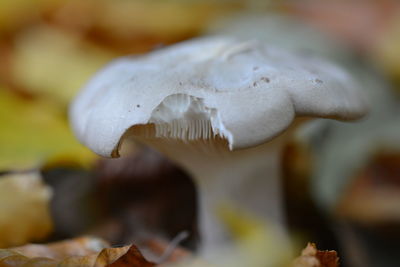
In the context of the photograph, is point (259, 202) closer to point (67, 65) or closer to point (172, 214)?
point (172, 214)

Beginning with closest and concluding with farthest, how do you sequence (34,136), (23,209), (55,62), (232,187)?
(23,209)
(232,187)
(34,136)
(55,62)

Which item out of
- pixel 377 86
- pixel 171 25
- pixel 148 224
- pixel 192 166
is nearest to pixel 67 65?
pixel 171 25

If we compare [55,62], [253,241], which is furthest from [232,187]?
[55,62]

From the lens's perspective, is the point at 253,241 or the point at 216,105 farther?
the point at 253,241

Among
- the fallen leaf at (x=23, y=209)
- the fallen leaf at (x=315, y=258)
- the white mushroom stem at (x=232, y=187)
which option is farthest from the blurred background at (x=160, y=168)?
the fallen leaf at (x=315, y=258)

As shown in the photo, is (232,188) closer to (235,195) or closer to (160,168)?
(235,195)

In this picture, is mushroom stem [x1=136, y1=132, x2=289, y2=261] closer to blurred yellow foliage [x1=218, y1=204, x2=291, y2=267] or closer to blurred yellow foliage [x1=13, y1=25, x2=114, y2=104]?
blurred yellow foliage [x1=218, y1=204, x2=291, y2=267]
